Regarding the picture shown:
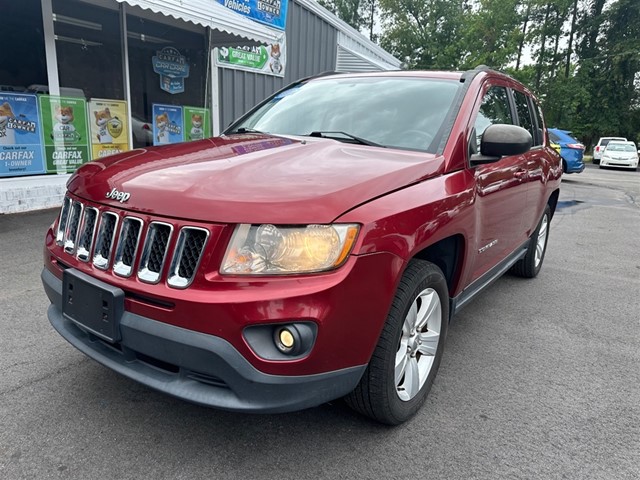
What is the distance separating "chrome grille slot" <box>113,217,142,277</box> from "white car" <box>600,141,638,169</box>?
2655 centimetres

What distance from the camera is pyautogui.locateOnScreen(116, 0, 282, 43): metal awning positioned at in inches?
249

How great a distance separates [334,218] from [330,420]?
114cm

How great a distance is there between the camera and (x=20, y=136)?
262 inches

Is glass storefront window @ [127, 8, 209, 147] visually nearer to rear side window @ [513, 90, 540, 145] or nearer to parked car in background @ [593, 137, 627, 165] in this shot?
rear side window @ [513, 90, 540, 145]

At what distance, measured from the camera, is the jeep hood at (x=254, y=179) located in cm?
186

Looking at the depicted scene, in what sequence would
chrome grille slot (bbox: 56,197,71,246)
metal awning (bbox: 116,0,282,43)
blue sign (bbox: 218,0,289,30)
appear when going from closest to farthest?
chrome grille slot (bbox: 56,197,71,246) < metal awning (bbox: 116,0,282,43) < blue sign (bbox: 218,0,289,30)

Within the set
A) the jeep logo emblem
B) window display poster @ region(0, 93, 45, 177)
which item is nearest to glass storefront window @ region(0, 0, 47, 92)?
window display poster @ region(0, 93, 45, 177)

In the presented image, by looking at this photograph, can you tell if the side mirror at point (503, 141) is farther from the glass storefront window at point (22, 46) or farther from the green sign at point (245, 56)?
the green sign at point (245, 56)

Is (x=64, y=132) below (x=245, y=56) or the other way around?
below

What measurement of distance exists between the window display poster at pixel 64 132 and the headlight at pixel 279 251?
21.0 feet

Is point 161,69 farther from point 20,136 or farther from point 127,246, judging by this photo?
point 127,246

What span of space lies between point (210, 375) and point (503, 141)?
76.3 inches

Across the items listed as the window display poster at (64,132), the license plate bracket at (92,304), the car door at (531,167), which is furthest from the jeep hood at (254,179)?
the window display poster at (64,132)

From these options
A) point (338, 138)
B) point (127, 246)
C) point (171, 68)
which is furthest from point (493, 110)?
point (171, 68)
